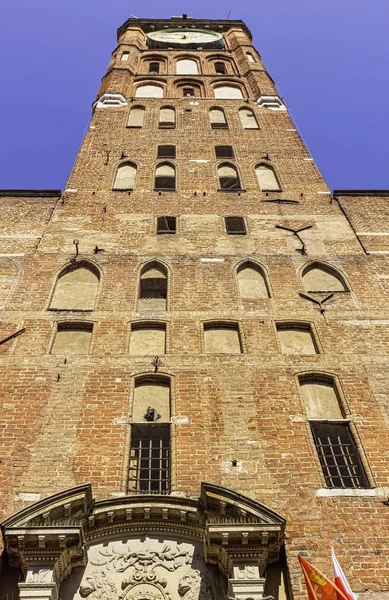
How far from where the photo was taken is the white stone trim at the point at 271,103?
24.1 meters

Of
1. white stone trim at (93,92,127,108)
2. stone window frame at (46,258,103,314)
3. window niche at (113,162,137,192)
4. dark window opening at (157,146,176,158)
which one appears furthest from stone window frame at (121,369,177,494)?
white stone trim at (93,92,127,108)

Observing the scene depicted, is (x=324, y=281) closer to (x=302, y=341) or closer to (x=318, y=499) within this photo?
(x=302, y=341)

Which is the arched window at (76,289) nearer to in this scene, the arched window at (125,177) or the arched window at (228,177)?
the arched window at (125,177)

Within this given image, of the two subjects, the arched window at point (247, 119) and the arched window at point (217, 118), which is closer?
the arched window at point (217, 118)

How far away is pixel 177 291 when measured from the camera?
1334 centimetres

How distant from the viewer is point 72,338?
12258 mm

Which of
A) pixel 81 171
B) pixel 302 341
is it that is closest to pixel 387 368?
pixel 302 341

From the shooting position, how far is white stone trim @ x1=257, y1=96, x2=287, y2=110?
24.1 m

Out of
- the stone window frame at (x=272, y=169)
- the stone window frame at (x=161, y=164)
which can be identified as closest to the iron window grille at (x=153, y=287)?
the stone window frame at (x=161, y=164)

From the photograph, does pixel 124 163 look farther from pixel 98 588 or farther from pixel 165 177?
pixel 98 588

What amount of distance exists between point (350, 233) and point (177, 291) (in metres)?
5.10

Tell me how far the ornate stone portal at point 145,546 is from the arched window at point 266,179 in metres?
11.2

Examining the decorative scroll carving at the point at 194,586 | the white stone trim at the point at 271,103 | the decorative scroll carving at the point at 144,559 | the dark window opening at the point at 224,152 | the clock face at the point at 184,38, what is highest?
the clock face at the point at 184,38

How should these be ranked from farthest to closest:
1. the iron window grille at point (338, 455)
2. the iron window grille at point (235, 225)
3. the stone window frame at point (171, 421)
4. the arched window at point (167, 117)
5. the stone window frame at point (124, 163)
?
the arched window at point (167, 117), the stone window frame at point (124, 163), the iron window grille at point (235, 225), the iron window grille at point (338, 455), the stone window frame at point (171, 421)
